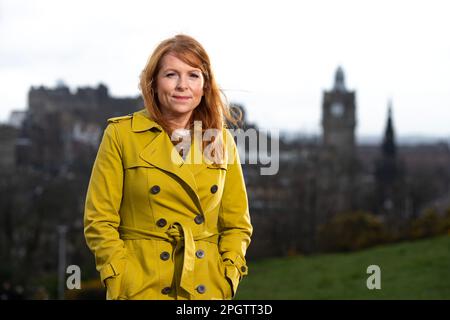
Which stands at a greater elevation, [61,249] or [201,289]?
[201,289]

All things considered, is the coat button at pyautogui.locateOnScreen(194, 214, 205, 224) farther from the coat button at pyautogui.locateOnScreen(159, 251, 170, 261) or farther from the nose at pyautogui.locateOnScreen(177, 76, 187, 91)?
the nose at pyautogui.locateOnScreen(177, 76, 187, 91)

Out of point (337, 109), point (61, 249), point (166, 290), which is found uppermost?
point (337, 109)

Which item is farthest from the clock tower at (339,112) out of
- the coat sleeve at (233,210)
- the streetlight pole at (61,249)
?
the coat sleeve at (233,210)

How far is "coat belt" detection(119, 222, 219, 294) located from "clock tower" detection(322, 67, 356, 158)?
274 ft

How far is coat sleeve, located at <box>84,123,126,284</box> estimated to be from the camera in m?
2.44

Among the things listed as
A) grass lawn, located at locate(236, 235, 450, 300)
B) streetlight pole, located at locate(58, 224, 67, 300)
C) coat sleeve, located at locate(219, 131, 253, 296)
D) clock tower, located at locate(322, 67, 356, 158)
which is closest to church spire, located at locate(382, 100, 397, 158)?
clock tower, located at locate(322, 67, 356, 158)

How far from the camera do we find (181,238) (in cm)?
253

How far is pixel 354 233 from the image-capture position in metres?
25.9

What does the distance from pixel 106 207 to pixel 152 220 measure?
0.45 ft

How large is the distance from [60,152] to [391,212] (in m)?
18.0

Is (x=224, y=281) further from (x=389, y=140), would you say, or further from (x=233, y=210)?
(x=389, y=140)

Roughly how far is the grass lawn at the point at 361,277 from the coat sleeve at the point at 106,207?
5955 mm

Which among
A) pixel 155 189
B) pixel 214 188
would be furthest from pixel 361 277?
pixel 155 189
